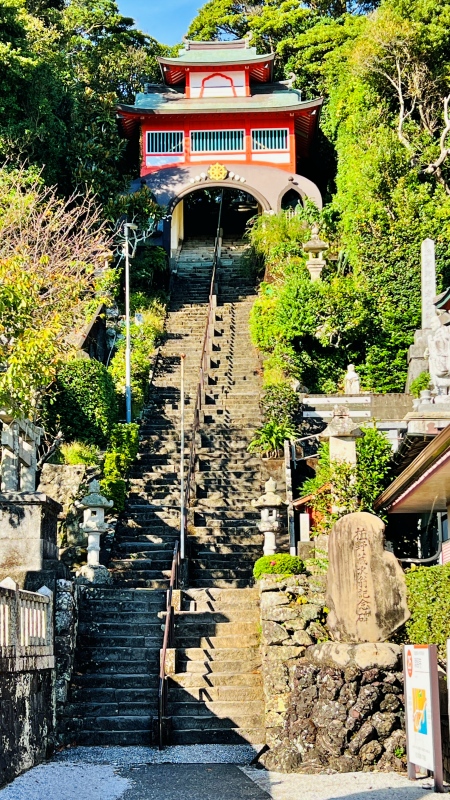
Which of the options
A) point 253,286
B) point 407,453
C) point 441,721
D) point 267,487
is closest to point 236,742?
point 441,721

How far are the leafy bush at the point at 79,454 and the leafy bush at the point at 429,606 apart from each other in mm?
10224

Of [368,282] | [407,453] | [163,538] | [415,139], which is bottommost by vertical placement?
[163,538]

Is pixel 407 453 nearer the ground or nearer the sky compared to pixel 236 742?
nearer the sky

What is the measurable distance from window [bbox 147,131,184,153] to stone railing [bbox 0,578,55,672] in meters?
26.0

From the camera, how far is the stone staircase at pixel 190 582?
43.6 feet

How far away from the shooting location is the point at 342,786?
9828 mm

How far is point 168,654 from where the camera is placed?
46.0 feet

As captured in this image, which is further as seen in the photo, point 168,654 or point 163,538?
point 163,538

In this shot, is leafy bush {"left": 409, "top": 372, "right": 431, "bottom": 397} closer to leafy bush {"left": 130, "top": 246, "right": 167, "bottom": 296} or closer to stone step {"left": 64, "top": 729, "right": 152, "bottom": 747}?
leafy bush {"left": 130, "top": 246, "right": 167, "bottom": 296}

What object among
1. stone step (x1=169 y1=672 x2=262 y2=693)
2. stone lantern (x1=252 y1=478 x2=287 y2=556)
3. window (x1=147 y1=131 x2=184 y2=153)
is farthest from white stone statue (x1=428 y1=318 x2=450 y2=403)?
window (x1=147 y1=131 x2=184 y2=153)

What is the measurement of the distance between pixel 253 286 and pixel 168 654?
20.1 meters

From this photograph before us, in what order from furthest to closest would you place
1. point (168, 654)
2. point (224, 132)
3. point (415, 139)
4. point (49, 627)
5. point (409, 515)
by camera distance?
point (224, 132), point (415, 139), point (409, 515), point (168, 654), point (49, 627)

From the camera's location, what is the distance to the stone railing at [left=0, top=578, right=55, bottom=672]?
10281 millimetres

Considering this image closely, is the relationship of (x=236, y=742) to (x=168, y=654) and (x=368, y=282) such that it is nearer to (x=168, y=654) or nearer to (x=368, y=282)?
(x=168, y=654)
